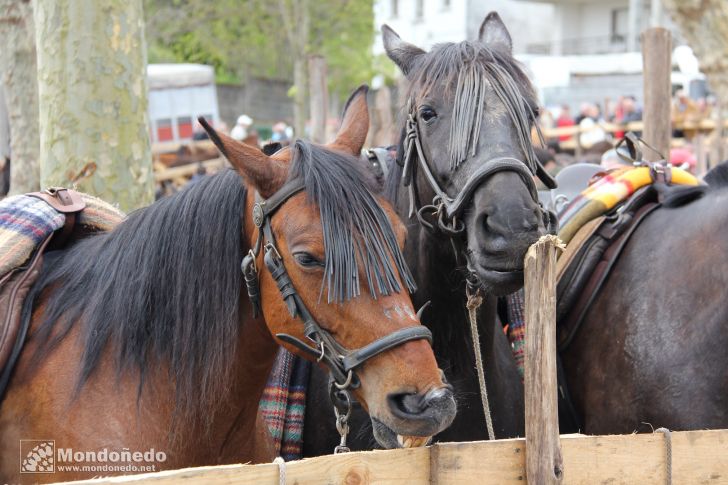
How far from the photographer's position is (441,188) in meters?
2.90

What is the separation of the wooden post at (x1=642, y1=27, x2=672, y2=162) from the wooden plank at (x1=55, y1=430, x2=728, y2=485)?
170 inches

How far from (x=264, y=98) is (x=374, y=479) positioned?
31.1m

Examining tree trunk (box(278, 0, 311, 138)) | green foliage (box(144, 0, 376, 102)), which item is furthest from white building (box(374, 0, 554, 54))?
tree trunk (box(278, 0, 311, 138))

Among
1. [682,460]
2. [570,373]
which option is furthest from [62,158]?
[682,460]

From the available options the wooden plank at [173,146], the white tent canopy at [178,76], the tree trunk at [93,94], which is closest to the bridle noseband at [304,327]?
the tree trunk at [93,94]

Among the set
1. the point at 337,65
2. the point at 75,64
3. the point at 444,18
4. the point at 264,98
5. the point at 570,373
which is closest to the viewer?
the point at 570,373

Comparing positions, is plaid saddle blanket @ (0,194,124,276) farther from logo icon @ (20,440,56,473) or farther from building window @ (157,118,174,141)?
building window @ (157,118,174,141)

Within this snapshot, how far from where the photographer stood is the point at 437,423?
2.08 meters

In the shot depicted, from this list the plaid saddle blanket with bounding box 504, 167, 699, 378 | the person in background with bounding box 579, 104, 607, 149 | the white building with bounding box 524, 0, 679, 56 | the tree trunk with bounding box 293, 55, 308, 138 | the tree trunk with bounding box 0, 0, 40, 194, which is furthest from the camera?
the white building with bounding box 524, 0, 679, 56

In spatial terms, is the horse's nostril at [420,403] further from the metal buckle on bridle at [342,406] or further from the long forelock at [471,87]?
the long forelock at [471,87]

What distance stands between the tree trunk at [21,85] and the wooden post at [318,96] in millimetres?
5482

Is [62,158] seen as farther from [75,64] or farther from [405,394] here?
[405,394]

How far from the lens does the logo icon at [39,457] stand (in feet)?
7.91

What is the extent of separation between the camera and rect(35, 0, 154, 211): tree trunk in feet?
13.7
